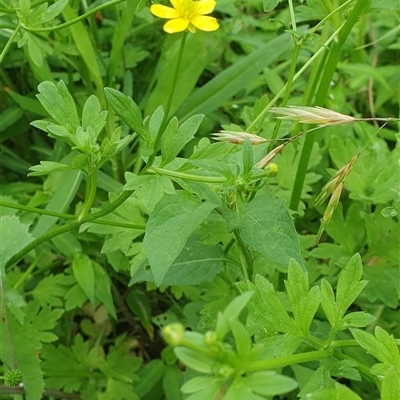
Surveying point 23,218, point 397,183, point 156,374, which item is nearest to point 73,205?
point 23,218

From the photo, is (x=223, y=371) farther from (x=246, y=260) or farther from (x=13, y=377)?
(x=13, y=377)

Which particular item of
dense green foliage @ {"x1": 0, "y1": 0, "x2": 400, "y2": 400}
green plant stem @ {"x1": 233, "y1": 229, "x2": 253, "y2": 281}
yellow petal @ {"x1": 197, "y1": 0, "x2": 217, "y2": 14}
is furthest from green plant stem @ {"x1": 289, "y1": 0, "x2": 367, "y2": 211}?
yellow petal @ {"x1": 197, "y1": 0, "x2": 217, "y2": 14}

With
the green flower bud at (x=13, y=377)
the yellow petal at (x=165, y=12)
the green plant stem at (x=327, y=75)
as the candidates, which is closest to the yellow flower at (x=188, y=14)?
the yellow petal at (x=165, y=12)

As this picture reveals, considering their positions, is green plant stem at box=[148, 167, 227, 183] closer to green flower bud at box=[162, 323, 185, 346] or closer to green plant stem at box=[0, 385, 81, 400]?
green flower bud at box=[162, 323, 185, 346]

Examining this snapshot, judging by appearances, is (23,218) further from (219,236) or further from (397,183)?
(397,183)

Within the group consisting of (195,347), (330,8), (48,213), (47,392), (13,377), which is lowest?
(47,392)

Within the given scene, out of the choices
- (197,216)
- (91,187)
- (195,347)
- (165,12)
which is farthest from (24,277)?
(195,347)
